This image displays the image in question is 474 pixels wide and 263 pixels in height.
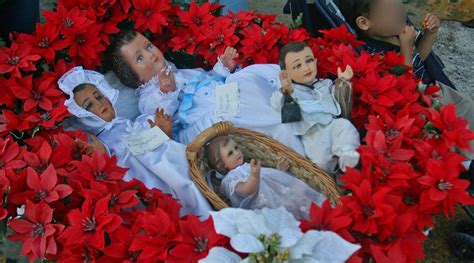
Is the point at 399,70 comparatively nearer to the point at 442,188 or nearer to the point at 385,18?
the point at 385,18

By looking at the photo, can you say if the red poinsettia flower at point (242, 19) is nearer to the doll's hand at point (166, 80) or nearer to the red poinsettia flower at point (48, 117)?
the doll's hand at point (166, 80)

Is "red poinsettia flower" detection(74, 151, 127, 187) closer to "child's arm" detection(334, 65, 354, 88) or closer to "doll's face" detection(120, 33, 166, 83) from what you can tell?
"doll's face" detection(120, 33, 166, 83)

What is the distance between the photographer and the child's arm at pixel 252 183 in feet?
5.98

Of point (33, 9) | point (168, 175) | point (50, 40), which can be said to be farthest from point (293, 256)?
point (33, 9)

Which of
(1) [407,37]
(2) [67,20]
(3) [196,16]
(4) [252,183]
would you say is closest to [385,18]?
(1) [407,37]

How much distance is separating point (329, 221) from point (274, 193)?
1.34 feet

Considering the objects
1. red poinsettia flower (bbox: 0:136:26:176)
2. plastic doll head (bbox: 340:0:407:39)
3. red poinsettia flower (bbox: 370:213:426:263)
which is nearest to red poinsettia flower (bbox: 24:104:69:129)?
red poinsettia flower (bbox: 0:136:26:176)

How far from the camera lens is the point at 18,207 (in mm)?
1793

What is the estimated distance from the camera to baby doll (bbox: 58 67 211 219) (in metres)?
2.03

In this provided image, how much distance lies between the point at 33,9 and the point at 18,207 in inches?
50.1

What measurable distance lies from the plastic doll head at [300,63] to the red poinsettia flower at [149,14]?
687 millimetres

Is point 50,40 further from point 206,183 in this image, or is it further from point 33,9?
point 206,183

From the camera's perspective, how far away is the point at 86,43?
92.6 inches

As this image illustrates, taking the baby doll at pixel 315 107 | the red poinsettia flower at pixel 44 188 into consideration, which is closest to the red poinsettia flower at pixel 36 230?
the red poinsettia flower at pixel 44 188
